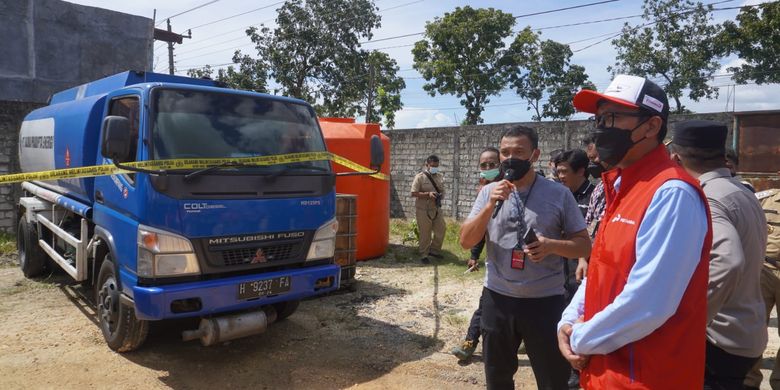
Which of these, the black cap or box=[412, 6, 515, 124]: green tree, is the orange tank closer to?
the black cap

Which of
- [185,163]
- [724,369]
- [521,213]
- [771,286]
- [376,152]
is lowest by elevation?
[724,369]

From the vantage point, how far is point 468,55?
28.9 m

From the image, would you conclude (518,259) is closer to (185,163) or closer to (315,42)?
(185,163)

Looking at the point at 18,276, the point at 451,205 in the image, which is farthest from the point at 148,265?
the point at 451,205

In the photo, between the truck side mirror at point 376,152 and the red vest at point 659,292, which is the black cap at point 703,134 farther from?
the truck side mirror at point 376,152

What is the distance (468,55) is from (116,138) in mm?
27050

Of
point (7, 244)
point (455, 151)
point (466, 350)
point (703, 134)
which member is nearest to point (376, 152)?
point (466, 350)

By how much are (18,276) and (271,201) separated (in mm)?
5416

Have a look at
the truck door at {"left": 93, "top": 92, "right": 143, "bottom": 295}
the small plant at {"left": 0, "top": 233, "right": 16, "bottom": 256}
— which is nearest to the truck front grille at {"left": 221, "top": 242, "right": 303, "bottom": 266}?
the truck door at {"left": 93, "top": 92, "right": 143, "bottom": 295}

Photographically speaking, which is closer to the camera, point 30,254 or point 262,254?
point 262,254

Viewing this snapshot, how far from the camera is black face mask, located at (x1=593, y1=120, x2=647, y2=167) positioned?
1.76 m

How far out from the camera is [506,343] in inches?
114

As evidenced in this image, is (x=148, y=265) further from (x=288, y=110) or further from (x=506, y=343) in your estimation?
(x=506, y=343)

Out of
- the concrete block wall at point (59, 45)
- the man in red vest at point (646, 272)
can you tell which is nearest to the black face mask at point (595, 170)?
the man in red vest at point (646, 272)
